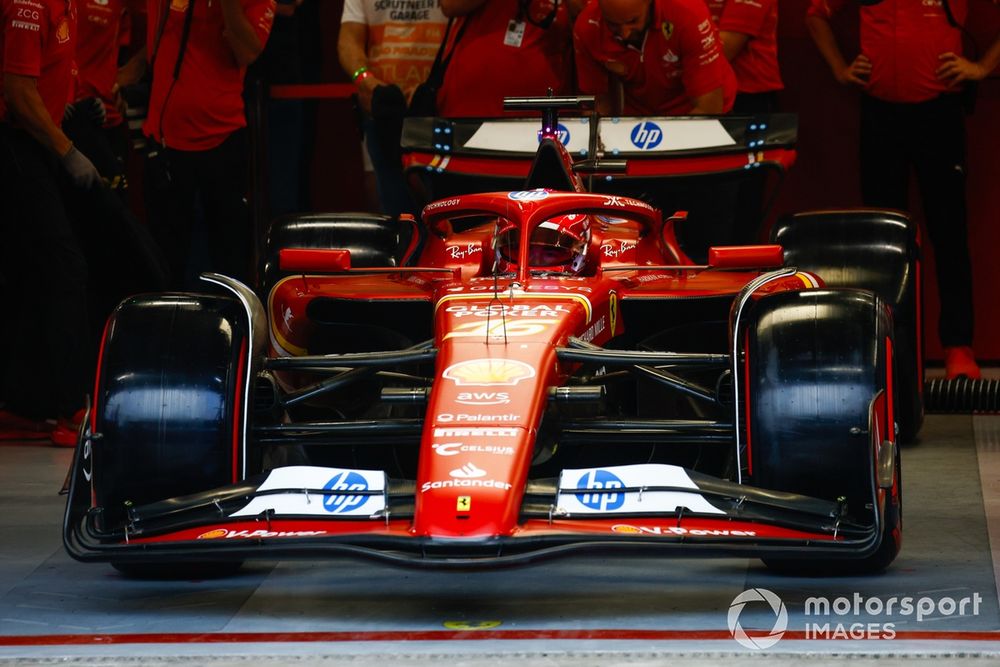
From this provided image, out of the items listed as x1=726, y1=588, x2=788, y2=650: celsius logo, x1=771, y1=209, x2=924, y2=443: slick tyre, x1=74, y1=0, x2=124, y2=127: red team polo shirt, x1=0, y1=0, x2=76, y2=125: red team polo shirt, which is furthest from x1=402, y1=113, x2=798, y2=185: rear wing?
x1=726, y1=588, x2=788, y2=650: celsius logo

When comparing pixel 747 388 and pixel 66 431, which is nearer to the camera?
pixel 747 388

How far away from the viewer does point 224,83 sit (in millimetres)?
8906

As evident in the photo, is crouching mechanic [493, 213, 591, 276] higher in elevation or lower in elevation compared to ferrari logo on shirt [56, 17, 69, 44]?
lower

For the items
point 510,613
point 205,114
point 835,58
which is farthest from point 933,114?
point 510,613

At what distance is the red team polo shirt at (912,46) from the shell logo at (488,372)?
4.61m

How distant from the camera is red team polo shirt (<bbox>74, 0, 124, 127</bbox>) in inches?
365

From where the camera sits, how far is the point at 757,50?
372 inches

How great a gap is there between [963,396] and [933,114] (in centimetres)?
153

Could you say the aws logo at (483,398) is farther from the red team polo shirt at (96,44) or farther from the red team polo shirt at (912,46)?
the red team polo shirt at (96,44)

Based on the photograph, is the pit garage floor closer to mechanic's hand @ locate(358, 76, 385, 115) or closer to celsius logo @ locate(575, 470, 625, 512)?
celsius logo @ locate(575, 470, 625, 512)

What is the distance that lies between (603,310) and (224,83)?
366 centimetres

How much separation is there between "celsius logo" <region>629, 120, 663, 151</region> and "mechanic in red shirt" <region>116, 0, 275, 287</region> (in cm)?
207

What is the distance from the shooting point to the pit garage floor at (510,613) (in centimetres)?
441

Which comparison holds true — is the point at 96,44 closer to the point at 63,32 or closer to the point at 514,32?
the point at 63,32
